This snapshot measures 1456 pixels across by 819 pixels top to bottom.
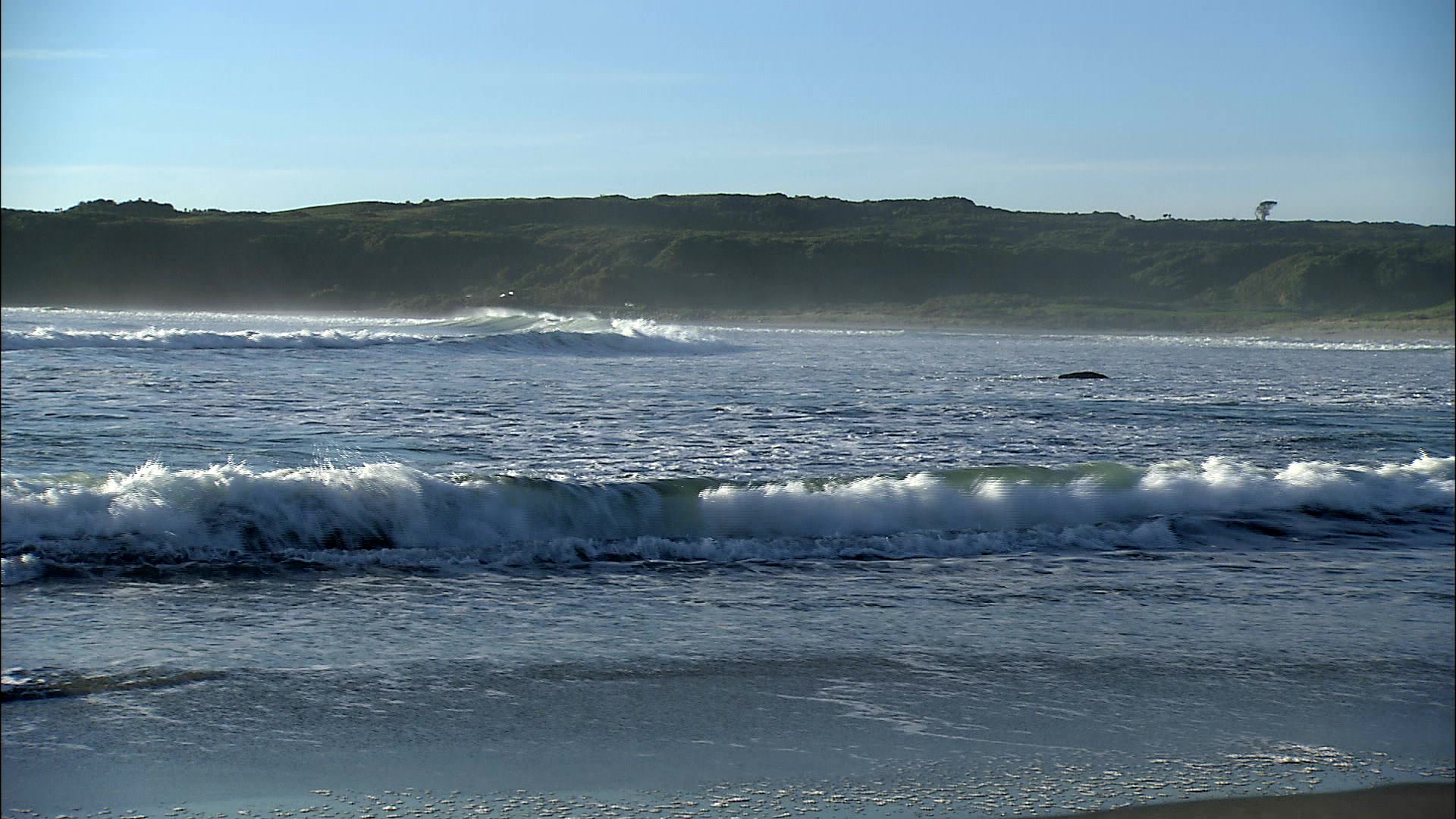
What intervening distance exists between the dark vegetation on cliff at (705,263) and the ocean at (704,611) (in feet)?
141

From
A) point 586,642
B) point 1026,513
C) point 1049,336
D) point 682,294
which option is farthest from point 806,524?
point 682,294

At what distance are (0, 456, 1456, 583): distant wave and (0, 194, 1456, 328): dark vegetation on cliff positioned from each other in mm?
44335

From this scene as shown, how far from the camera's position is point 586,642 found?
527 centimetres

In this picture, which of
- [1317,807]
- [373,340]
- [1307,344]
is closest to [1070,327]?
[1307,344]

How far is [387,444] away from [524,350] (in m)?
14.6

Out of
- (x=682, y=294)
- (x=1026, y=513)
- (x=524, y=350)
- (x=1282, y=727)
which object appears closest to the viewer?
(x=1282, y=727)

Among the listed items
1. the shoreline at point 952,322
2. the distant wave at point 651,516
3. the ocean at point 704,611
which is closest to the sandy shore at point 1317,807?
the ocean at point 704,611

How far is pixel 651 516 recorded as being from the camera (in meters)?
7.87

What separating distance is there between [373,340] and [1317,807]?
23529 millimetres

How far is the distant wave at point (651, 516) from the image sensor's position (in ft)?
22.3

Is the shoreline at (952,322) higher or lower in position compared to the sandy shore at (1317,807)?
higher

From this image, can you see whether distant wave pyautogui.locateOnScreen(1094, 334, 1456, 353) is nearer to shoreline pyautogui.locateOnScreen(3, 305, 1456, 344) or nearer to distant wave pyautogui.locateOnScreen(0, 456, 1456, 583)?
shoreline pyautogui.locateOnScreen(3, 305, 1456, 344)

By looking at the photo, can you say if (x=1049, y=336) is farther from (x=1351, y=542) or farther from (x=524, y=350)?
(x=1351, y=542)

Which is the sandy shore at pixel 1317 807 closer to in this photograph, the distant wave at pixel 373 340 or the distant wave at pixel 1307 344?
the distant wave at pixel 373 340
